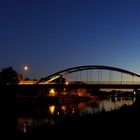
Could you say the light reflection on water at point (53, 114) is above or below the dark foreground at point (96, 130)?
below

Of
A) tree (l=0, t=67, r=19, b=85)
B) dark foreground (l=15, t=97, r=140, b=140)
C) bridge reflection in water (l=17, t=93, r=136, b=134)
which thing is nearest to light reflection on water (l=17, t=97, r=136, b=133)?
bridge reflection in water (l=17, t=93, r=136, b=134)

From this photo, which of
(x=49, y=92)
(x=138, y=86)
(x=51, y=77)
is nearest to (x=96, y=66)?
(x=51, y=77)

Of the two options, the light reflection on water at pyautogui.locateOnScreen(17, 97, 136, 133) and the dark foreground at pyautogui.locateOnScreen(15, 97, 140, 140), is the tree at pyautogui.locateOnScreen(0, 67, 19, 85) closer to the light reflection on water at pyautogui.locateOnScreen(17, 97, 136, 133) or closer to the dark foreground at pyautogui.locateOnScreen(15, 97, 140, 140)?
the light reflection on water at pyautogui.locateOnScreen(17, 97, 136, 133)

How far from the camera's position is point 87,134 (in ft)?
64.8

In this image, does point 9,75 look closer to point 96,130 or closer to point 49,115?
point 49,115

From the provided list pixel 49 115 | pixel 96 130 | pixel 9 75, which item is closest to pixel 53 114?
pixel 49 115

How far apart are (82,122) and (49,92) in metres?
121

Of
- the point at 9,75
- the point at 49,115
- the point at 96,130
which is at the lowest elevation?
the point at 49,115

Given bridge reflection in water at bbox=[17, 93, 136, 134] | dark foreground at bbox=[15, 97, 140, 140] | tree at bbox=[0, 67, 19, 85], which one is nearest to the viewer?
dark foreground at bbox=[15, 97, 140, 140]

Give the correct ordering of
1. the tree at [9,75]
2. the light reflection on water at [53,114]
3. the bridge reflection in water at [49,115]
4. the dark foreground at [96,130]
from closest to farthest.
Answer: the dark foreground at [96,130]
the bridge reflection in water at [49,115]
the light reflection on water at [53,114]
the tree at [9,75]

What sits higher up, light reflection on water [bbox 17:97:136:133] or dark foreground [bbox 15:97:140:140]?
dark foreground [bbox 15:97:140:140]

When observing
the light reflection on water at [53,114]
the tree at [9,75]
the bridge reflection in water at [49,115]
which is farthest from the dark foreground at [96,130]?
the tree at [9,75]

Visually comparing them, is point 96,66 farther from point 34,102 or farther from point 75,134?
point 75,134

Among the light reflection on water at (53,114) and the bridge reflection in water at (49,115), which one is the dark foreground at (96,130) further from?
the light reflection on water at (53,114)
